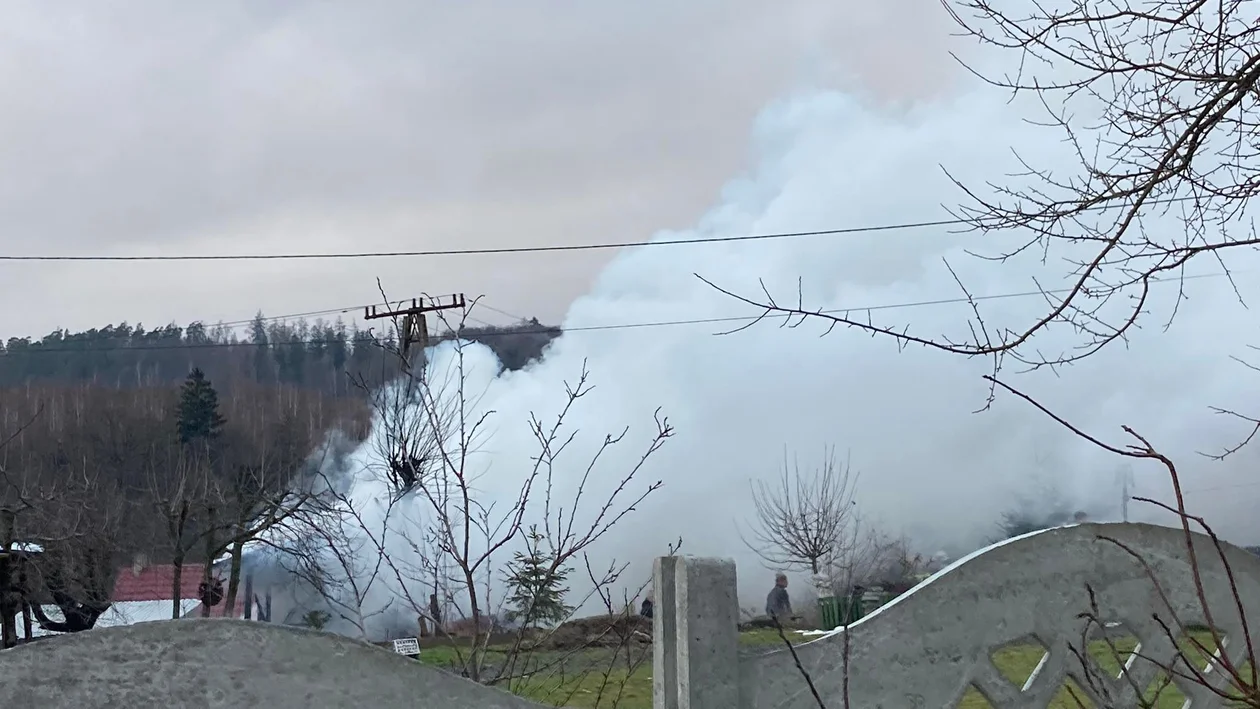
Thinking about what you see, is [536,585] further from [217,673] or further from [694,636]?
[217,673]

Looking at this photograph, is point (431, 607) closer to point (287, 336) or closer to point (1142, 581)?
point (1142, 581)

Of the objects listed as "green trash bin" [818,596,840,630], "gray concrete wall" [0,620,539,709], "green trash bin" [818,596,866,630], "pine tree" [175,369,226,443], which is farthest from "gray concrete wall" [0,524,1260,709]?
"pine tree" [175,369,226,443]

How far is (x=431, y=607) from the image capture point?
621 cm

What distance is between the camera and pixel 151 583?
1614 centimetres

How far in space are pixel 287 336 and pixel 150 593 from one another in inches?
2611

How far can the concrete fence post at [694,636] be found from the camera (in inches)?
129

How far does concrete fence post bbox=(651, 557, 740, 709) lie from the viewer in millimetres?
3270

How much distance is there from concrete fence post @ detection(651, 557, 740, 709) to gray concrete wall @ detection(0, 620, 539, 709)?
21.8 inches

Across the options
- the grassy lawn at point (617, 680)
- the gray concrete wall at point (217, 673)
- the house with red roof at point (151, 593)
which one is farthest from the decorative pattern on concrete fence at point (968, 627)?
the house with red roof at point (151, 593)

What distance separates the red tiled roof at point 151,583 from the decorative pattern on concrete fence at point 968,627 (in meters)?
12.4

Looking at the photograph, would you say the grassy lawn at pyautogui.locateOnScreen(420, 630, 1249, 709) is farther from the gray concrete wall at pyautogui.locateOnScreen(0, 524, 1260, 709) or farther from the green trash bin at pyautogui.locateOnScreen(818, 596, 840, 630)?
the green trash bin at pyautogui.locateOnScreen(818, 596, 840, 630)

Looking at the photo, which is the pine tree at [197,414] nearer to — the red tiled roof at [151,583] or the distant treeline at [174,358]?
the distant treeline at [174,358]

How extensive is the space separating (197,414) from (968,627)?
51.2 m

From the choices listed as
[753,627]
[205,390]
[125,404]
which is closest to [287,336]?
[125,404]
